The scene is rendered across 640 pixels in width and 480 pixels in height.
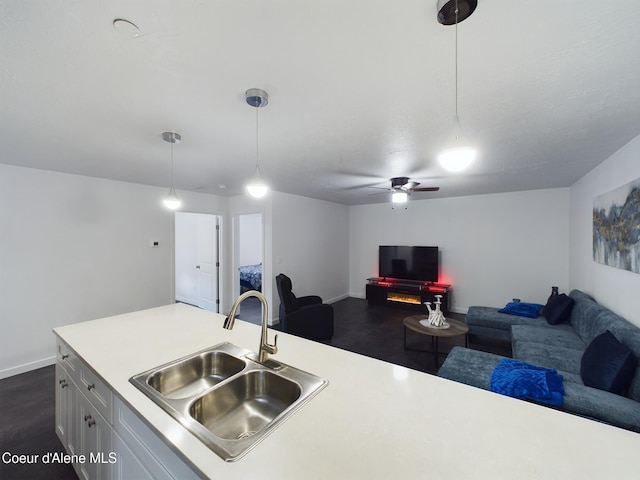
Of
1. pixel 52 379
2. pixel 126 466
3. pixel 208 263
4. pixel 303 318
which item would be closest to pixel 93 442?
pixel 126 466

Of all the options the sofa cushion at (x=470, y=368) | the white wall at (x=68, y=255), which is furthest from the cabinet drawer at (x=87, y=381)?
the sofa cushion at (x=470, y=368)

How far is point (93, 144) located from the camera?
237 centimetres

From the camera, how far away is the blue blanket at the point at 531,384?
1.79 m

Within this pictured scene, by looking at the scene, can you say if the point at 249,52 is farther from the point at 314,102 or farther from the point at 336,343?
the point at 336,343

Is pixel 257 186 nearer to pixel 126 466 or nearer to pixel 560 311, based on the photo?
pixel 126 466

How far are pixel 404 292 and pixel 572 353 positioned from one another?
319 cm

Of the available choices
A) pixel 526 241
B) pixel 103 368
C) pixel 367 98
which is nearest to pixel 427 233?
pixel 526 241

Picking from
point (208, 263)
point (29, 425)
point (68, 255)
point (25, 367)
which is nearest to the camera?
point (29, 425)

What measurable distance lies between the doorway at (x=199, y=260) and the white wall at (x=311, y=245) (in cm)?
147

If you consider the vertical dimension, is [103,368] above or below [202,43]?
below

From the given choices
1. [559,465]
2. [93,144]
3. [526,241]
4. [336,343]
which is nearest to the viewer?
[559,465]

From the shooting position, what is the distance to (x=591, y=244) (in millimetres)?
3334

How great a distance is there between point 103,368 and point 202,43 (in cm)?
170

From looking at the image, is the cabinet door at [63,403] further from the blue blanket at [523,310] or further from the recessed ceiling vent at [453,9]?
the blue blanket at [523,310]
